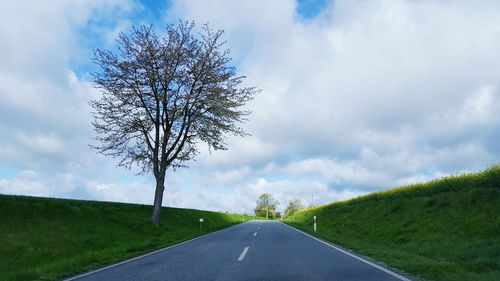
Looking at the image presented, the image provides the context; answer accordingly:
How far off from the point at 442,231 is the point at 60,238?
15.9 meters

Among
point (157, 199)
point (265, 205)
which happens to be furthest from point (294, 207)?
point (157, 199)

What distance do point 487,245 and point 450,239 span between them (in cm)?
280

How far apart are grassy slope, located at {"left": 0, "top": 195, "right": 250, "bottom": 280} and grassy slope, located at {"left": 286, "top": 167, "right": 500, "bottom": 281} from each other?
8.49 m

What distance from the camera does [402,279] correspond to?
7430 millimetres

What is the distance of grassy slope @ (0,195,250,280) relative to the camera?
11.4 m

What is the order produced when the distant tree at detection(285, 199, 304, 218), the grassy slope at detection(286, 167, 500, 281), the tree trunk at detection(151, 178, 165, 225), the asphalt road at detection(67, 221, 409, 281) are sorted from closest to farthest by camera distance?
the asphalt road at detection(67, 221, 409, 281)
the grassy slope at detection(286, 167, 500, 281)
the tree trunk at detection(151, 178, 165, 225)
the distant tree at detection(285, 199, 304, 218)

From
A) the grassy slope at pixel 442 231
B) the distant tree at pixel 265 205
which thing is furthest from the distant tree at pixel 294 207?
the grassy slope at pixel 442 231

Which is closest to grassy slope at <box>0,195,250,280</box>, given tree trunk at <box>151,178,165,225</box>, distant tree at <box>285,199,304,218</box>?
tree trunk at <box>151,178,165,225</box>

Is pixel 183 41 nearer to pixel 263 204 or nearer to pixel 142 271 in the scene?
pixel 142 271

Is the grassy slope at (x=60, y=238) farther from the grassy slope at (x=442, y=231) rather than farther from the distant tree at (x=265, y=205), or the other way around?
the distant tree at (x=265, y=205)

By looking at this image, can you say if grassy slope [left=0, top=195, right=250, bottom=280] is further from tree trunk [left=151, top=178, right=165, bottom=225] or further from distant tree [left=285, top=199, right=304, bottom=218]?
distant tree [left=285, top=199, right=304, bottom=218]

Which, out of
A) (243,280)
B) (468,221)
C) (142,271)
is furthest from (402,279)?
(468,221)

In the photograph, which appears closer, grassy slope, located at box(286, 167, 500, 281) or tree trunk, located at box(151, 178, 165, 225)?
grassy slope, located at box(286, 167, 500, 281)

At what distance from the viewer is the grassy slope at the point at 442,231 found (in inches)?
350
